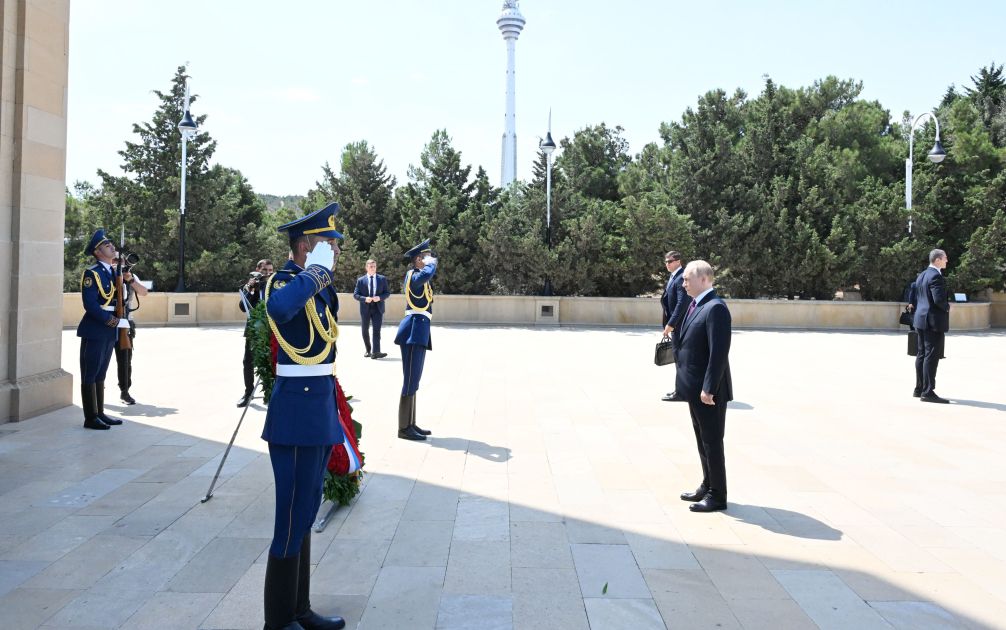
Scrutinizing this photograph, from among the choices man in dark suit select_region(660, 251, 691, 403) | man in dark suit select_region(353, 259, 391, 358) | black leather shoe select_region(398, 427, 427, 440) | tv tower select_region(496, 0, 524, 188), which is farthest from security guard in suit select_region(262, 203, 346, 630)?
tv tower select_region(496, 0, 524, 188)

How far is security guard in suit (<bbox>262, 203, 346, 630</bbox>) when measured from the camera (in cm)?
350

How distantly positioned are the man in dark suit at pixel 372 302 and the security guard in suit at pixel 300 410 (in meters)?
10.8

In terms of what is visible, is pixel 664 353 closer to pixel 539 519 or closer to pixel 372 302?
pixel 539 519

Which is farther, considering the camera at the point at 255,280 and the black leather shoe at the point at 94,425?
the camera at the point at 255,280

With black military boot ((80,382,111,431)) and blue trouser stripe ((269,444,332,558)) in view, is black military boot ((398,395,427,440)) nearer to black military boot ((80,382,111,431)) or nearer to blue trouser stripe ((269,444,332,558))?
black military boot ((80,382,111,431))

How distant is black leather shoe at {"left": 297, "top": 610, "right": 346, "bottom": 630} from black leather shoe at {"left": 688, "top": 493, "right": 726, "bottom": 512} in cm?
296

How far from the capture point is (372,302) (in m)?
14.8

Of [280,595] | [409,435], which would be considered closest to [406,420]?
[409,435]

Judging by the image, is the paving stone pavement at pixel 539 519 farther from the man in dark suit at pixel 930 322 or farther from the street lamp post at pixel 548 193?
the street lamp post at pixel 548 193

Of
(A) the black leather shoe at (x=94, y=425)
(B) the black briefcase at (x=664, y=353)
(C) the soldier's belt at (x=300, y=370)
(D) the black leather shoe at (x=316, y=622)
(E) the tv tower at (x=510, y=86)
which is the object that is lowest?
(D) the black leather shoe at (x=316, y=622)

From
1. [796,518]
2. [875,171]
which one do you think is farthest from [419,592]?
[875,171]

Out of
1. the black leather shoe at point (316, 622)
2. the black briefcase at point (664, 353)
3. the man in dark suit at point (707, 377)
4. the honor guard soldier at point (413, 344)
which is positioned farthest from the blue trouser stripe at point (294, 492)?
the black briefcase at point (664, 353)

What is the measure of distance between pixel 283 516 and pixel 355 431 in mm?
2145

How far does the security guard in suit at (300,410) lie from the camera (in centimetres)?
350
